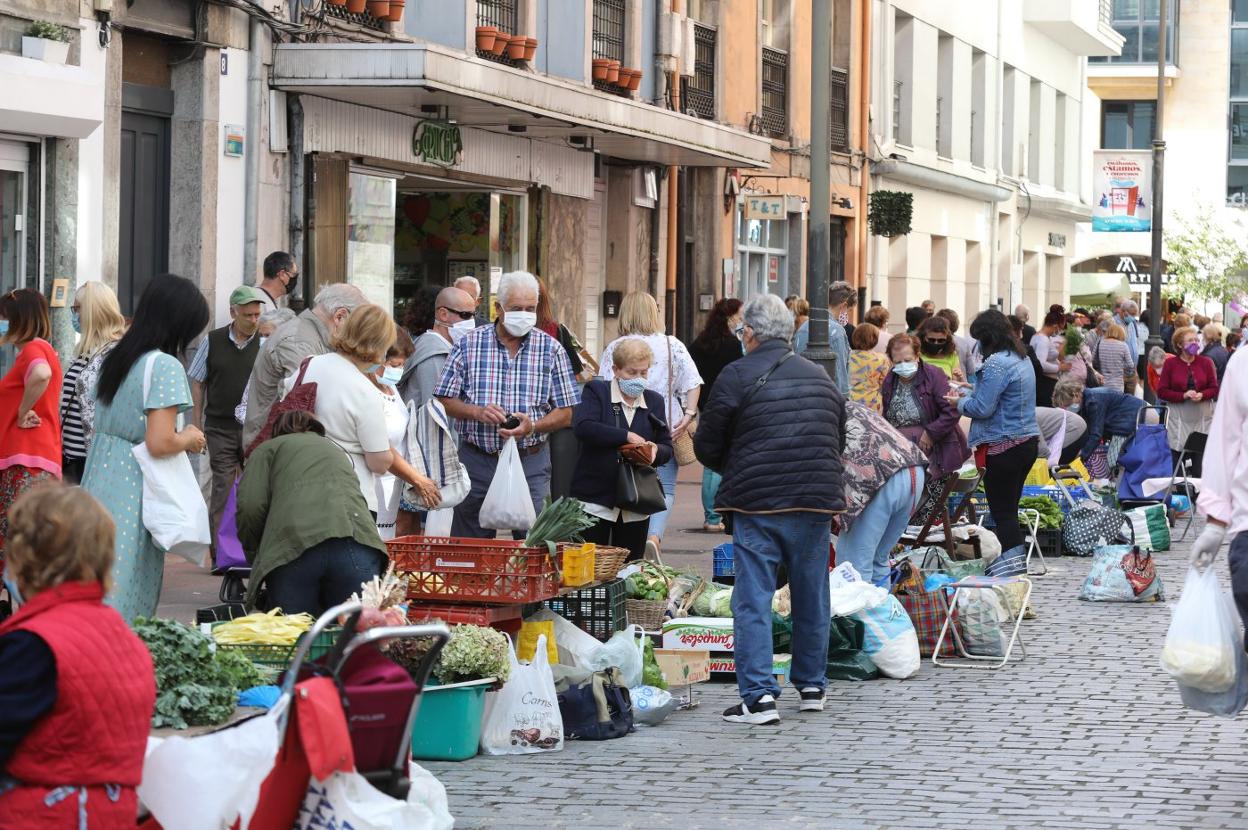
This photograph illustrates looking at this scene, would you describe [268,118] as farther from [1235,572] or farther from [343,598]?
[1235,572]

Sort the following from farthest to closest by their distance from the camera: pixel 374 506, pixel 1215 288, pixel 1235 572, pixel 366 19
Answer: pixel 1215 288, pixel 366 19, pixel 374 506, pixel 1235 572

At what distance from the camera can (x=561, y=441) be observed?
12.8 meters

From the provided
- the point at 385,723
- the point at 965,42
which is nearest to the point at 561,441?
the point at 385,723

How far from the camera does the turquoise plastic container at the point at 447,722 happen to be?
8.45 metres

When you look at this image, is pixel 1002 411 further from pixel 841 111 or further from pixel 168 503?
pixel 841 111

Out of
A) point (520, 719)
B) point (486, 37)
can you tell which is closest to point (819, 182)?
point (486, 37)

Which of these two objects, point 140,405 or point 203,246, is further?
point 203,246

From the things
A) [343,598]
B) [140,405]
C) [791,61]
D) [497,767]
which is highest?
[791,61]

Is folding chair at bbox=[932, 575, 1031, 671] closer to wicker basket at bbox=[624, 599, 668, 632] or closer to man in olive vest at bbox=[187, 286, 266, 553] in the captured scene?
wicker basket at bbox=[624, 599, 668, 632]

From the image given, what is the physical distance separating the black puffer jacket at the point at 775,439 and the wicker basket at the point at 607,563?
69 centimetres

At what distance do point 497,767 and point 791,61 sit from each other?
72.9 ft

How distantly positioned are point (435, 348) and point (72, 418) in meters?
2.18

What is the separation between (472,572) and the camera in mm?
9156

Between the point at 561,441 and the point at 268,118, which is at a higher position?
the point at 268,118
